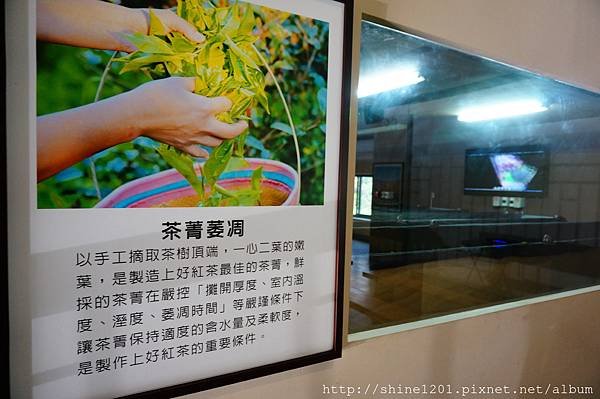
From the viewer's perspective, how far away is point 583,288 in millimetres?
1747

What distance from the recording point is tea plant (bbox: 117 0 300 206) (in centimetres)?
70

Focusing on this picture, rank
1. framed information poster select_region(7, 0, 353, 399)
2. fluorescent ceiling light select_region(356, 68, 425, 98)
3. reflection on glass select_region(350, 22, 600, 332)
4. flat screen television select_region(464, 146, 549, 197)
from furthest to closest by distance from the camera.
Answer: flat screen television select_region(464, 146, 549, 197), reflection on glass select_region(350, 22, 600, 332), fluorescent ceiling light select_region(356, 68, 425, 98), framed information poster select_region(7, 0, 353, 399)

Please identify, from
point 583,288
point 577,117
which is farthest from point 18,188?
point 577,117

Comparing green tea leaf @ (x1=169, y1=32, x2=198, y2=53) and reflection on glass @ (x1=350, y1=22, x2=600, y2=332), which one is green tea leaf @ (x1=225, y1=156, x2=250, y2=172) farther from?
reflection on glass @ (x1=350, y1=22, x2=600, y2=332)

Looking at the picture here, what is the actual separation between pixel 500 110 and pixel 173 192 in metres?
2.97

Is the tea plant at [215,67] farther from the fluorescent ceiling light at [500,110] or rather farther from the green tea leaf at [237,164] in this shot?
the fluorescent ceiling light at [500,110]

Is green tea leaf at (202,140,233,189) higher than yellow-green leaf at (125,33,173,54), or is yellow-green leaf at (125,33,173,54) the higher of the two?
yellow-green leaf at (125,33,173,54)

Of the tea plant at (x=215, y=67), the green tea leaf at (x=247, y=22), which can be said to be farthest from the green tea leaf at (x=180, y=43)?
the green tea leaf at (x=247, y=22)

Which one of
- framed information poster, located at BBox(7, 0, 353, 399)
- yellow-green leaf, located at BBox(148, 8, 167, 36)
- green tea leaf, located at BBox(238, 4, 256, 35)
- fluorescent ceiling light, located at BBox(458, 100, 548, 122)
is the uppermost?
fluorescent ceiling light, located at BBox(458, 100, 548, 122)

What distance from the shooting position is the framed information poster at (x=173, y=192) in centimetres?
63

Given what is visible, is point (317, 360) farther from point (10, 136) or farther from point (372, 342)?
point (10, 136)

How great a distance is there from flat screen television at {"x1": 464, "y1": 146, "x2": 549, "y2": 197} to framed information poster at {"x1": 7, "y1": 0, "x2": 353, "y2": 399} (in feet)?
8.10

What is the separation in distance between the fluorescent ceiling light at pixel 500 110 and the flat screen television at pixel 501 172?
0.93 ft

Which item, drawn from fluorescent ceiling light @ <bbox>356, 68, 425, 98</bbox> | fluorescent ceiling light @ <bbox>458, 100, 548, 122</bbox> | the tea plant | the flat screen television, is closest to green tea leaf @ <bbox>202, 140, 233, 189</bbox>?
the tea plant
